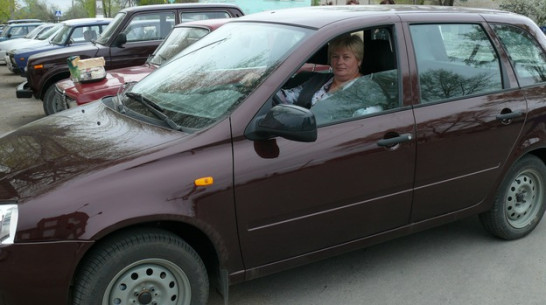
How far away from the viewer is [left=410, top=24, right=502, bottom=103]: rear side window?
3.29 meters

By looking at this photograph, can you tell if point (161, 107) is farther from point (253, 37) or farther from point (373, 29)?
point (373, 29)

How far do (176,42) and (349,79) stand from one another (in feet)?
13.9

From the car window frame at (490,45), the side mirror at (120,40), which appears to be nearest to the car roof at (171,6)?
the side mirror at (120,40)

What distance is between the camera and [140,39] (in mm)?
8789

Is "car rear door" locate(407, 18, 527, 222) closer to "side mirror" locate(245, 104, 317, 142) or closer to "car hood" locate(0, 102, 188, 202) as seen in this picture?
"side mirror" locate(245, 104, 317, 142)

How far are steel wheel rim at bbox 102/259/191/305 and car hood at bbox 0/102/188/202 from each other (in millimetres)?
526

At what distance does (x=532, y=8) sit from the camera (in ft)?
80.2

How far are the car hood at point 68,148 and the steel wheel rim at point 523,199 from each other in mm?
2645

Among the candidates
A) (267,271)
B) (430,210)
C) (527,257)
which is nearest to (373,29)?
(430,210)

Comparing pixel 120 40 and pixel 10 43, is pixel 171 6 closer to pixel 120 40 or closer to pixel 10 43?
pixel 120 40

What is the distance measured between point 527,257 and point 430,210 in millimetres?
1002

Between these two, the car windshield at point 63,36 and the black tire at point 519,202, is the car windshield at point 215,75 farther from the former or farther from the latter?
the car windshield at point 63,36

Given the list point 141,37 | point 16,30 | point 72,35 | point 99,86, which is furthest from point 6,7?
point 99,86

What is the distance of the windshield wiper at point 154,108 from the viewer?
2799 millimetres
